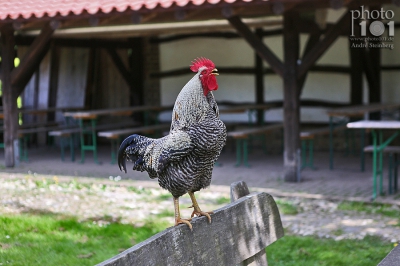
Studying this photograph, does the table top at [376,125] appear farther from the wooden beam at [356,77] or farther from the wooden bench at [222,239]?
the wooden beam at [356,77]

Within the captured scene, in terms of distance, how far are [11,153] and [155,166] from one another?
8348 millimetres

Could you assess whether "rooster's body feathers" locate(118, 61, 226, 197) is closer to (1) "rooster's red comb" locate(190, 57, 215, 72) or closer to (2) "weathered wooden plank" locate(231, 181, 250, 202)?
(1) "rooster's red comb" locate(190, 57, 215, 72)

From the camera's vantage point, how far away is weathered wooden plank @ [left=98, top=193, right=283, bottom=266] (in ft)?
7.63

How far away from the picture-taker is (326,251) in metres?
5.51

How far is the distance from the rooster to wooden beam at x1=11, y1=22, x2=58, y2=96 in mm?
7241

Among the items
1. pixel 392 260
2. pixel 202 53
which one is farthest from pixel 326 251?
pixel 202 53

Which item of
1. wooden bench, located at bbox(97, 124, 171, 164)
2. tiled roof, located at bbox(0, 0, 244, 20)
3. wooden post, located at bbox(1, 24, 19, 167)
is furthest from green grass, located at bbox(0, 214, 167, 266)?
wooden post, located at bbox(1, 24, 19, 167)

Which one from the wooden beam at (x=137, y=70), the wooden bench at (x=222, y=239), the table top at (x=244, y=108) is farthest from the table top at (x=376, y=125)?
the wooden beam at (x=137, y=70)

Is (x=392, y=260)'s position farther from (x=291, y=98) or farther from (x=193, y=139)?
(x=291, y=98)

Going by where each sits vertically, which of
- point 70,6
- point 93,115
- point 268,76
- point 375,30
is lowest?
point 93,115

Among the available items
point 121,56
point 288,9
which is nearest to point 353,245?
point 288,9

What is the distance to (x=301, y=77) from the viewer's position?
8797 millimetres

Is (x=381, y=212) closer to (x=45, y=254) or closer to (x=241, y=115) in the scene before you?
(x=45, y=254)

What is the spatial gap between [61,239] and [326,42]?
457cm
